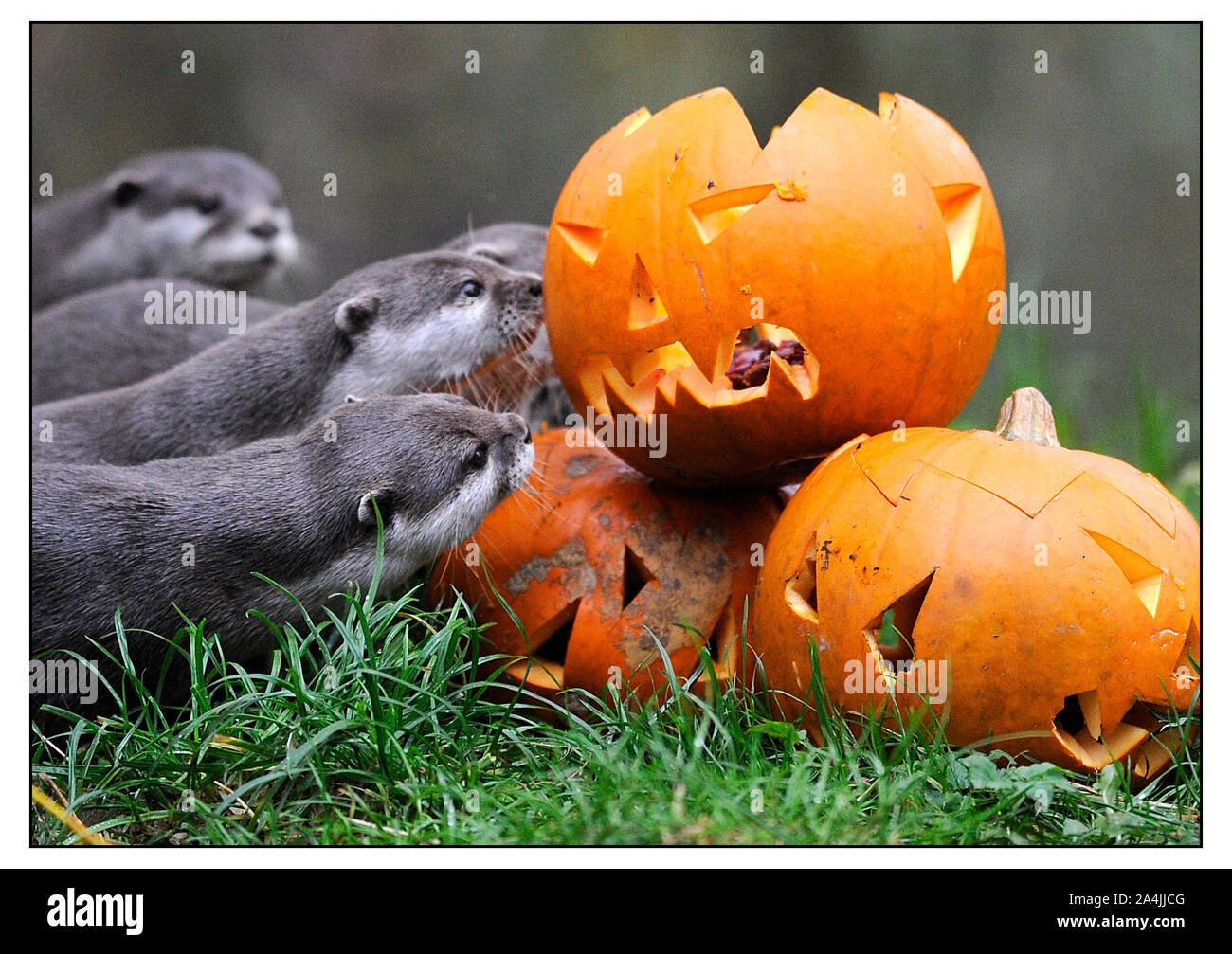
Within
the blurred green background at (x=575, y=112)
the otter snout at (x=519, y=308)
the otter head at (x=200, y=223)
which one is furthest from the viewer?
the blurred green background at (x=575, y=112)

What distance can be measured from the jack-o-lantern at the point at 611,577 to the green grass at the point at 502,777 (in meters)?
0.21

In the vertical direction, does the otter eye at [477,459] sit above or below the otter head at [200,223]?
below

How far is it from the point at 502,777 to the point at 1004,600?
126cm

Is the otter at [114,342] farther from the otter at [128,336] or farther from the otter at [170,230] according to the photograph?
the otter at [170,230]

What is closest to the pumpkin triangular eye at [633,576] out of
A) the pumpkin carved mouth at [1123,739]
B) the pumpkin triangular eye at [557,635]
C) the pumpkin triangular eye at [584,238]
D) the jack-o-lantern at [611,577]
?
the jack-o-lantern at [611,577]

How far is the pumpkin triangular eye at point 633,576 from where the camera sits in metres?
3.36

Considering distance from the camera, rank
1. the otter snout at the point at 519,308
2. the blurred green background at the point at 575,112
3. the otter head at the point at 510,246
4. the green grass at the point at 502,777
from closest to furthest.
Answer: the green grass at the point at 502,777
the otter snout at the point at 519,308
the otter head at the point at 510,246
the blurred green background at the point at 575,112

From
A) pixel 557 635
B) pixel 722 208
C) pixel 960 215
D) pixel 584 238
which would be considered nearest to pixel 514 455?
pixel 557 635

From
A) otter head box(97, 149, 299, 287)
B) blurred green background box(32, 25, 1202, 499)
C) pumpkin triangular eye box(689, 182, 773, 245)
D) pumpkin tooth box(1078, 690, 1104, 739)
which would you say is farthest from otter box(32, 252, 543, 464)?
blurred green background box(32, 25, 1202, 499)

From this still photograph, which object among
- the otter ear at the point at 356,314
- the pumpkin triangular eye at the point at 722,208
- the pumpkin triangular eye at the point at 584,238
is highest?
the pumpkin triangular eye at the point at 722,208

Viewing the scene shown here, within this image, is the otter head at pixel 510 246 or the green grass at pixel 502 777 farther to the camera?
the otter head at pixel 510 246

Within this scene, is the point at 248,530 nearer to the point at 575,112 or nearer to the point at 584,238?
the point at 584,238

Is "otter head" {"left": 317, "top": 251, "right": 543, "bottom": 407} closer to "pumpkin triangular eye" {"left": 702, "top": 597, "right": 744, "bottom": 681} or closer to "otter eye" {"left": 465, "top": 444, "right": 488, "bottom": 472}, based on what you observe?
"otter eye" {"left": 465, "top": 444, "right": 488, "bottom": 472}

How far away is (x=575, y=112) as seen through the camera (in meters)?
9.42
